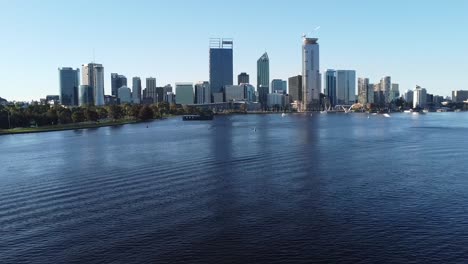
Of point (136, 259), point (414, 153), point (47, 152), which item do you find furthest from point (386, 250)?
point (47, 152)

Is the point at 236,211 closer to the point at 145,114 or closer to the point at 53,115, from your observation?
the point at 53,115

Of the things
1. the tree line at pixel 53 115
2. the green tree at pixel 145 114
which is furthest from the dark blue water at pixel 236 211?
the green tree at pixel 145 114

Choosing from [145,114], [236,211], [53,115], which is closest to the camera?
[236,211]

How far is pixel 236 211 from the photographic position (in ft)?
94.0

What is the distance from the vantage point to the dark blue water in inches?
861

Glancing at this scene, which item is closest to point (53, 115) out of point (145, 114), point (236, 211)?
point (145, 114)

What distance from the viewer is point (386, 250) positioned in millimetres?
21875

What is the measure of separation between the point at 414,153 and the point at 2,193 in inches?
1785

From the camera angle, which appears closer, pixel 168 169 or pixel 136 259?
pixel 136 259

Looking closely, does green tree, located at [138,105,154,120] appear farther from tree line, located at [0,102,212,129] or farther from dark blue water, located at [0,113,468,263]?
dark blue water, located at [0,113,468,263]

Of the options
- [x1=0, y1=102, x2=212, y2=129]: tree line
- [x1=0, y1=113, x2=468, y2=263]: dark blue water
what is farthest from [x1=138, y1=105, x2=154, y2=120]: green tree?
[x1=0, y1=113, x2=468, y2=263]: dark blue water

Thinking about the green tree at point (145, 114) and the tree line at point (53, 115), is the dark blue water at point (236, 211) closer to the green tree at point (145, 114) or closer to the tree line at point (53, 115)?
the tree line at point (53, 115)

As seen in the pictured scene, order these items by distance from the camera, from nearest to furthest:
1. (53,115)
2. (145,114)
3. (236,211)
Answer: (236,211) < (53,115) < (145,114)

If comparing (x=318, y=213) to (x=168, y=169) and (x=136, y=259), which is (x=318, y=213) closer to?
(x=136, y=259)
